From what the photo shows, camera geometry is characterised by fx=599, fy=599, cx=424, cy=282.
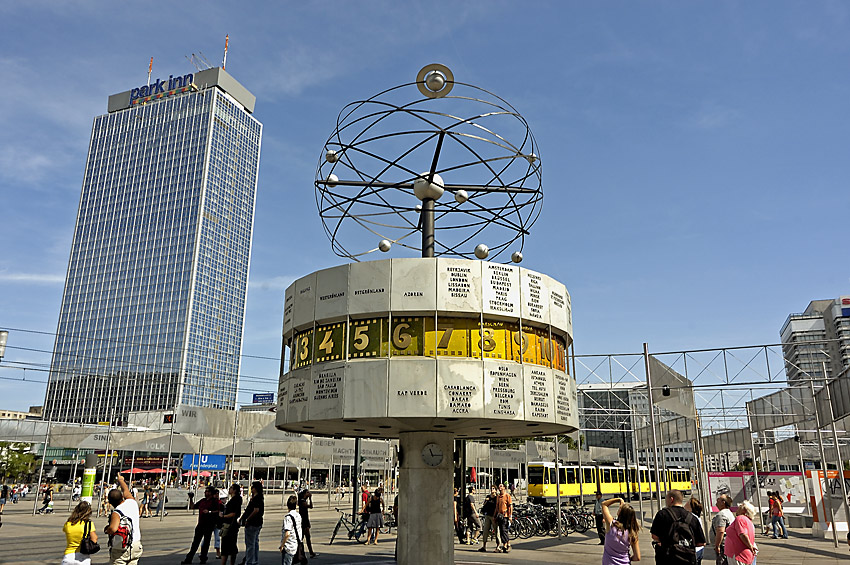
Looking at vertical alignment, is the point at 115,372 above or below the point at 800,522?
above

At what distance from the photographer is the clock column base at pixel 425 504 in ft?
48.1

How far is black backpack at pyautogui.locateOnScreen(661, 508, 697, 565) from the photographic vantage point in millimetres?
9844

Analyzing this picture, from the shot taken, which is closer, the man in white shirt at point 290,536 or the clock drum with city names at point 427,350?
the clock drum with city names at point 427,350

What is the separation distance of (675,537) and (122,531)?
947cm

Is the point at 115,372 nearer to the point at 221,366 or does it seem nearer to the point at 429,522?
the point at 221,366

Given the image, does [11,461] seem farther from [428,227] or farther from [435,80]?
[435,80]

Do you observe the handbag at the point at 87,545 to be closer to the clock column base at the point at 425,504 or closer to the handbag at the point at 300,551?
the handbag at the point at 300,551

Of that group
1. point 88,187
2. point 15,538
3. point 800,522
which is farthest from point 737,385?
point 88,187

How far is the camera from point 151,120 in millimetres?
175625

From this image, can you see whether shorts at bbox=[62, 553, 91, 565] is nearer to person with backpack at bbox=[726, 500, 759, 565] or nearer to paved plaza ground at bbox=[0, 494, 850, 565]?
paved plaza ground at bbox=[0, 494, 850, 565]

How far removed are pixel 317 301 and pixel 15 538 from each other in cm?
1782

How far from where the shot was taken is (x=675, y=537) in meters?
9.94

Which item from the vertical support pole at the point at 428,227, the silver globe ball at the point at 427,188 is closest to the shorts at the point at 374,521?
the vertical support pole at the point at 428,227

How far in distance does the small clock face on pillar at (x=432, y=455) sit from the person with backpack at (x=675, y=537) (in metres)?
6.14
